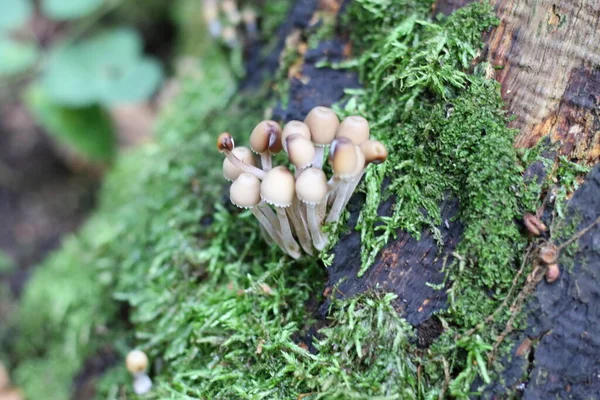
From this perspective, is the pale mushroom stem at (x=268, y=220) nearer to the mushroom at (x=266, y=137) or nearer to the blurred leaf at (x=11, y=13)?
the mushroom at (x=266, y=137)

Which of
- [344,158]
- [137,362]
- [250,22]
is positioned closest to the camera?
[344,158]

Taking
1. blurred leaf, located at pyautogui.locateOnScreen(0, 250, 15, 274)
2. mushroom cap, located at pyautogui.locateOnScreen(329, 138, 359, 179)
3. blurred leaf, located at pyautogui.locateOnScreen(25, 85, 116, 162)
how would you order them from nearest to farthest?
mushroom cap, located at pyautogui.locateOnScreen(329, 138, 359, 179), blurred leaf, located at pyautogui.locateOnScreen(0, 250, 15, 274), blurred leaf, located at pyautogui.locateOnScreen(25, 85, 116, 162)

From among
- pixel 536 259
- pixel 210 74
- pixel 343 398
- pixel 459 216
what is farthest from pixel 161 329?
pixel 210 74

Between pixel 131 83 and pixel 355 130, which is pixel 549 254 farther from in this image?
pixel 131 83

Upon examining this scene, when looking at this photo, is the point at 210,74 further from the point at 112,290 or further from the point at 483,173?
the point at 483,173

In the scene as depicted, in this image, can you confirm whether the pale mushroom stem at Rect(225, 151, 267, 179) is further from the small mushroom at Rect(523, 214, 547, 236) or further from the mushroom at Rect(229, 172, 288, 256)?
the small mushroom at Rect(523, 214, 547, 236)

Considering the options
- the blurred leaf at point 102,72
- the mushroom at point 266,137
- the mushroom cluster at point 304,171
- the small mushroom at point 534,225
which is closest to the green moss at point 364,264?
the small mushroom at point 534,225

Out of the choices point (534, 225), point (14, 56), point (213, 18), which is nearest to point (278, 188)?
point (534, 225)

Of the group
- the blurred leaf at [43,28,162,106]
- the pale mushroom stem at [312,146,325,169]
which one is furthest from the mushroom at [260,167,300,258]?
the blurred leaf at [43,28,162,106]
